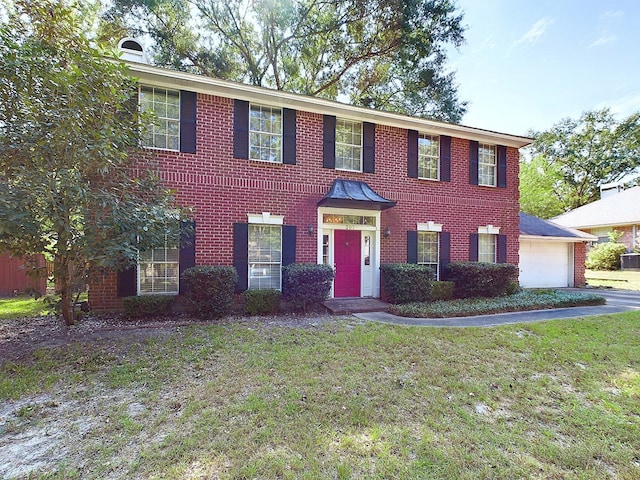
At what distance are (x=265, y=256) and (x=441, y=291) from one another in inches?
212

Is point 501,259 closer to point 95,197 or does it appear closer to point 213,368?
point 213,368

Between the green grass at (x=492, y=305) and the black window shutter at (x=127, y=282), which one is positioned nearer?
the black window shutter at (x=127, y=282)

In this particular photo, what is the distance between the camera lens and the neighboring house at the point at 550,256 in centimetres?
1362

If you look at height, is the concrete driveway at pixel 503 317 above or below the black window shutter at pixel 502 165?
below

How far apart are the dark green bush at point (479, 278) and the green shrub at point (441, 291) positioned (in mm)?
384

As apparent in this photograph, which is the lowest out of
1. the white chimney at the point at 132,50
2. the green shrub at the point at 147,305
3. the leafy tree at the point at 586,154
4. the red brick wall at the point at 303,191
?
the green shrub at the point at 147,305

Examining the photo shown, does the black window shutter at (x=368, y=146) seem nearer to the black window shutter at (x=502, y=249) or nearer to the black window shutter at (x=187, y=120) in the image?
the black window shutter at (x=187, y=120)

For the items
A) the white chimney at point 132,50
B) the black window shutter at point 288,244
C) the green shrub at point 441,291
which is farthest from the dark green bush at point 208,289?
the green shrub at point 441,291

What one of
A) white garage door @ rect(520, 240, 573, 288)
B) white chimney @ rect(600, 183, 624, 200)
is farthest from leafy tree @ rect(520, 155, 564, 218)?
white garage door @ rect(520, 240, 573, 288)

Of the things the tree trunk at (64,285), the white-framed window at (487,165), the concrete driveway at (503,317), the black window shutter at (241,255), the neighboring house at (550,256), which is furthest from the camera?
the neighboring house at (550,256)

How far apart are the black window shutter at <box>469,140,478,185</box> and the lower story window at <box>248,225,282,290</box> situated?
7040mm

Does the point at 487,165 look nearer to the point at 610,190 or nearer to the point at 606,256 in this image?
the point at 606,256

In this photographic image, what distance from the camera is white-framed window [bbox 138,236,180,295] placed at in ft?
24.5

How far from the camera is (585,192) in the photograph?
109 ft
